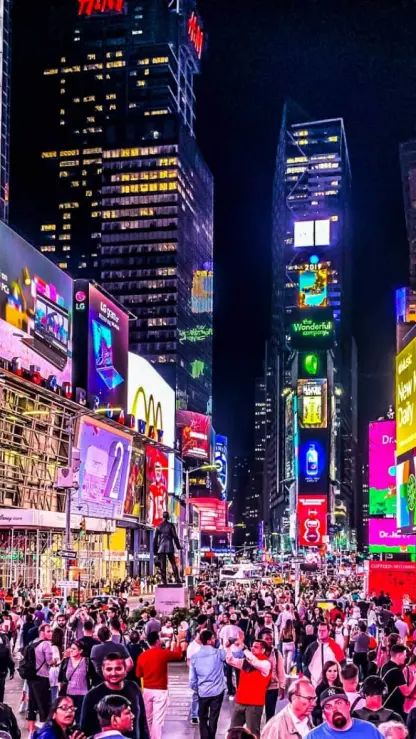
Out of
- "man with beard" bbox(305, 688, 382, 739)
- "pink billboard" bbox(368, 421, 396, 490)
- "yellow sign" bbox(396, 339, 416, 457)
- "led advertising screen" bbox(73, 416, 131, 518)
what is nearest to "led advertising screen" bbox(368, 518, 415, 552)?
"pink billboard" bbox(368, 421, 396, 490)

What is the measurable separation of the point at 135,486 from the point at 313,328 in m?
79.9

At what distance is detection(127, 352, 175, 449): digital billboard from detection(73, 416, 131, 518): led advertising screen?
40.6 ft

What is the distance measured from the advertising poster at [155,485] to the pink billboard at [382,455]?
19.7m

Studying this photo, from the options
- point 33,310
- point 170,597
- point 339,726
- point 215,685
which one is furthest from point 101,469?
point 339,726

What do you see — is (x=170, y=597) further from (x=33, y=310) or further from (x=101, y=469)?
(x=101, y=469)

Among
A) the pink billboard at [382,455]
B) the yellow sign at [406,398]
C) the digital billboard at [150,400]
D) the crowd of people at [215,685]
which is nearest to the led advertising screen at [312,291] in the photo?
the digital billboard at [150,400]

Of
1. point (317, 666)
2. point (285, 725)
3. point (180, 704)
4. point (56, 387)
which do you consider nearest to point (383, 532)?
point (56, 387)

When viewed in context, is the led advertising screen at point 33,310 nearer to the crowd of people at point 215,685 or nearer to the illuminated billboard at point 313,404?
the crowd of people at point 215,685

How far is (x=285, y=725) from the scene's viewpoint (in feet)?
27.7

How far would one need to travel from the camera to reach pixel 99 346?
8400cm

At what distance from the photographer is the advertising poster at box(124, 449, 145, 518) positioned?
290ft

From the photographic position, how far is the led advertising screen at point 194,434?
477 feet

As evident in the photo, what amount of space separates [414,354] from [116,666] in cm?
3375

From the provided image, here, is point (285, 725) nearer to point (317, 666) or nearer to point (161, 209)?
point (317, 666)
